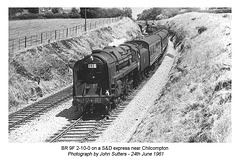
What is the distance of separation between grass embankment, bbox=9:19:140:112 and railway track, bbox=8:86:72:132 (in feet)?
3.65

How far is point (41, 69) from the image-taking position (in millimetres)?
26641

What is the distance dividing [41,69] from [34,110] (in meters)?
7.53

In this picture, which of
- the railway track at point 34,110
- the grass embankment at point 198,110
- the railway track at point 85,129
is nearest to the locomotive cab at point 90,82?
the railway track at point 85,129

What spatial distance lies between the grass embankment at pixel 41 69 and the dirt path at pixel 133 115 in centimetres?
775

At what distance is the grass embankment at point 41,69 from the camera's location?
22.7m

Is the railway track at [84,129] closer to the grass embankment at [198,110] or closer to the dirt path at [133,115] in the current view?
the dirt path at [133,115]

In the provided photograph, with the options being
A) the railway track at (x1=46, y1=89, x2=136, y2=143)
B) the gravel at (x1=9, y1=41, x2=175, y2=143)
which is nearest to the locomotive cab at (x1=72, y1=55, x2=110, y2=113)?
the railway track at (x1=46, y1=89, x2=136, y2=143)

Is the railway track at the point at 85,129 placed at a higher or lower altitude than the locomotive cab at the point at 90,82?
lower

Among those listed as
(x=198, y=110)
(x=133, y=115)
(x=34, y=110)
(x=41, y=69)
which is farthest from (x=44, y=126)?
(x=41, y=69)

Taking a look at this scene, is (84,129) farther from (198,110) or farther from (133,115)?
(198,110)

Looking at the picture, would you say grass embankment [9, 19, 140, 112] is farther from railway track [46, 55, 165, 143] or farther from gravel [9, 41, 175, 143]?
railway track [46, 55, 165, 143]

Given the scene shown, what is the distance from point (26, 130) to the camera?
53.1 ft
